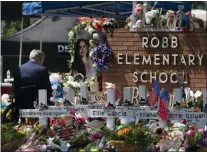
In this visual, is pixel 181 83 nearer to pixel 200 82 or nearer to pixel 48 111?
pixel 200 82

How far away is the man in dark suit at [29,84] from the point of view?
6.92m

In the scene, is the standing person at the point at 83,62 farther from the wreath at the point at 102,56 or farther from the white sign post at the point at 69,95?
the white sign post at the point at 69,95

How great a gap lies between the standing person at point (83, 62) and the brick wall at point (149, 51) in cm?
53

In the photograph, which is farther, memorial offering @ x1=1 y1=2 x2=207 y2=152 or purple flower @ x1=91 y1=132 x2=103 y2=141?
purple flower @ x1=91 y1=132 x2=103 y2=141

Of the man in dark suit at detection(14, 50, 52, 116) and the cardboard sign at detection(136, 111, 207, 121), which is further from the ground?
the man in dark suit at detection(14, 50, 52, 116)

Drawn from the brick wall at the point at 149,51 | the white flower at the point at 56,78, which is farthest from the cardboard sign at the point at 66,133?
the brick wall at the point at 149,51

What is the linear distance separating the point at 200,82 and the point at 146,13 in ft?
3.93

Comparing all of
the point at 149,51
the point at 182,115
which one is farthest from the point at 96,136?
the point at 149,51

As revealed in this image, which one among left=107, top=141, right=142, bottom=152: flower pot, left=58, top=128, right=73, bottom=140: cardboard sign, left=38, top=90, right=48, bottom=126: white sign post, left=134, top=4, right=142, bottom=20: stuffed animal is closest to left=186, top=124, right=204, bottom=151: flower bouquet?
left=107, top=141, right=142, bottom=152: flower pot

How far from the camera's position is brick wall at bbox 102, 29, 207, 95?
8.43 metres

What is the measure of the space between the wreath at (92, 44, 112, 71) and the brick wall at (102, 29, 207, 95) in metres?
0.10

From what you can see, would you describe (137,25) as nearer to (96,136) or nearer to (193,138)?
(96,136)

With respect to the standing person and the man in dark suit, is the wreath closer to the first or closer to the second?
the standing person

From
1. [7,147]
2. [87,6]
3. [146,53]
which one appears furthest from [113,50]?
[7,147]
